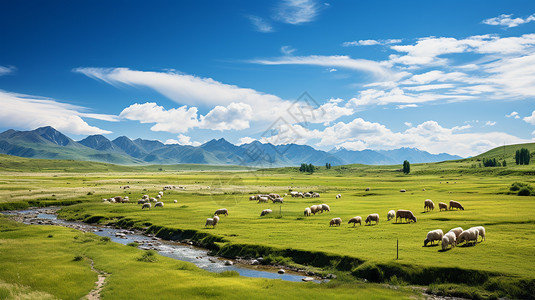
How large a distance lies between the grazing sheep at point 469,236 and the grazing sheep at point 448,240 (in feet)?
3.21

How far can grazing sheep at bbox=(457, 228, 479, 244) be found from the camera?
2969cm

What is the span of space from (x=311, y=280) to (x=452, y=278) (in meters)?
10.9

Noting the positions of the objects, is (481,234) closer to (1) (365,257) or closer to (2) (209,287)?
(1) (365,257)

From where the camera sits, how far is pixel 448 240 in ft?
95.0

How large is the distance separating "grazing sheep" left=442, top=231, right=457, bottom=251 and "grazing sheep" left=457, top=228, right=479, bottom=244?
98 centimetres

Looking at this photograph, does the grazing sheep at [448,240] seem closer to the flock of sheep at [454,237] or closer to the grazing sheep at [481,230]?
the flock of sheep at [454,237]

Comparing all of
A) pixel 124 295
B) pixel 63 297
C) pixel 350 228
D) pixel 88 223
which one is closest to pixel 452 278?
pixel 350 228

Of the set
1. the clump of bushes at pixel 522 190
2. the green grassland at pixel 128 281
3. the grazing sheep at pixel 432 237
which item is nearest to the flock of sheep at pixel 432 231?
the grazing sheep at pixel 432 237

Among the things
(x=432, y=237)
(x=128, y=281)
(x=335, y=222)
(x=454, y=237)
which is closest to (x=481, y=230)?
(x=454, y=237)

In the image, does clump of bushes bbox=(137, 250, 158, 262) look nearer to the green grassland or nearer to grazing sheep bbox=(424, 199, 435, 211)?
the green grassland

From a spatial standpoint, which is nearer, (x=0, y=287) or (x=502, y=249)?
(x=0, y=287)

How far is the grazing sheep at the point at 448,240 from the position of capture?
2872 centimetres

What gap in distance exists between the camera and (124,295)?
21.5 metres

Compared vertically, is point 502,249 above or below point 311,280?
above
